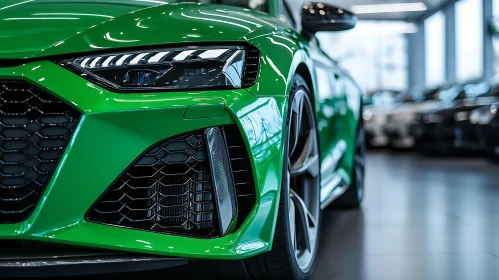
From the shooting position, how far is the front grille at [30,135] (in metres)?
2.02

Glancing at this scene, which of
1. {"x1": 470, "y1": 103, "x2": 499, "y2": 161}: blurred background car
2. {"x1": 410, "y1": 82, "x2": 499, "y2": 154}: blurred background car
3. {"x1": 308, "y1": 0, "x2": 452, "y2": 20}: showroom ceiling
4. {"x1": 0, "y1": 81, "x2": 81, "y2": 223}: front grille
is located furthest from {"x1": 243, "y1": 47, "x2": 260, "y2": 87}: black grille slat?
{"x1": 308, "y1": 0, "x2": 452, "y2": 20}: showroom ceiling

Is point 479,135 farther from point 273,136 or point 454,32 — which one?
point 454,32

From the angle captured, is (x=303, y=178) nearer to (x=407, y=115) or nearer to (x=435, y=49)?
(x=407, y=115)

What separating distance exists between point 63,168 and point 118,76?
1.01 feet

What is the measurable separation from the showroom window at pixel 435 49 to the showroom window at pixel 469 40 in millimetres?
1565

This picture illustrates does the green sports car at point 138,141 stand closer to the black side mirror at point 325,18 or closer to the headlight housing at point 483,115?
the black side mirror at point 325,18

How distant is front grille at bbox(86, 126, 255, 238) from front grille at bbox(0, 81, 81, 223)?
0.18m

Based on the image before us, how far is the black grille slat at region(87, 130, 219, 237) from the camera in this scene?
2086mm

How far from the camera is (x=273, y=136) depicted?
2293mm

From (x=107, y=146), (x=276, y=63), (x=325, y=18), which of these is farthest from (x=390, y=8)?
(x=107, y=146)

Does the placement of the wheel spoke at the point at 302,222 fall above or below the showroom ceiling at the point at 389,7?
below

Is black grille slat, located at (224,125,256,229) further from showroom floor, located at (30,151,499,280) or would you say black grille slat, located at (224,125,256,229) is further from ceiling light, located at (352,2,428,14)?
ceiling light, located at (352,2,428,14)

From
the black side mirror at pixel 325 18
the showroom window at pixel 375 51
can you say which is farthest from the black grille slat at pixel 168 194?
the showroom window at pixel 375 51

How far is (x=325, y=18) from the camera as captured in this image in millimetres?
3398
